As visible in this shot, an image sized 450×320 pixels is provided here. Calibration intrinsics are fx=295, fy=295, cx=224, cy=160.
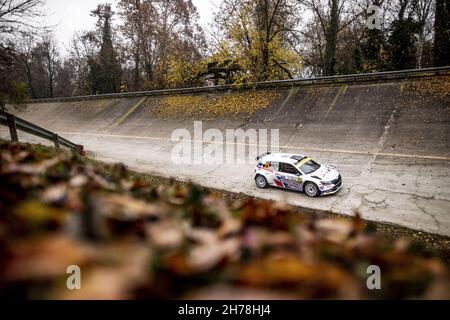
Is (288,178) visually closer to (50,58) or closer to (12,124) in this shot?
(12,124)

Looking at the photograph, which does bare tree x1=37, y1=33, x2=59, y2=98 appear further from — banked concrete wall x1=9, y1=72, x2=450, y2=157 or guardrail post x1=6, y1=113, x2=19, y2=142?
guardrail post x1=6, y1=113, x2=19, y2=142

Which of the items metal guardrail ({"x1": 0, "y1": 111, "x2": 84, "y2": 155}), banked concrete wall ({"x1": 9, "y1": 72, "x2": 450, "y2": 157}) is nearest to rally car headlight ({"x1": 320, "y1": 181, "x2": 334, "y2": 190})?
banked concrete wall ({"x1": 9, "y1": 72, "x2": 450, "y2": 157})

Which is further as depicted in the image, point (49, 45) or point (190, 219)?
point (49, 45)

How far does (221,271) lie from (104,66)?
45613mm

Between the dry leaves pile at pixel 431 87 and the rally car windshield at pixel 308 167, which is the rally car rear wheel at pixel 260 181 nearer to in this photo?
the rally car windshield at pixel 308 167

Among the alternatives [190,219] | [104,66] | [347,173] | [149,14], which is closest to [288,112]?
[347,173]

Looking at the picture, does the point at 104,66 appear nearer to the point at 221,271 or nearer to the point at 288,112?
the point at 288,112

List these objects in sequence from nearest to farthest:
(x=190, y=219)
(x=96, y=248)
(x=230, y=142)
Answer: (x=96, y=248)
(x=190, y=219)
(x=230, y=142)

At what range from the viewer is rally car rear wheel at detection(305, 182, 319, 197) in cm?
1114

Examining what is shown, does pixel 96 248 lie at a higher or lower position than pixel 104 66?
lower

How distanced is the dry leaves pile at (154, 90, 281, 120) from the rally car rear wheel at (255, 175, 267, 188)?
32.4 feet

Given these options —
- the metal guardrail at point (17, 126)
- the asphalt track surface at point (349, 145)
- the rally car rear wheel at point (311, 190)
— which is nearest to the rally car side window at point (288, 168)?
the rally car rear wheel at point (311, 190)

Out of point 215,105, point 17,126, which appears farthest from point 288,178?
point 215,105
